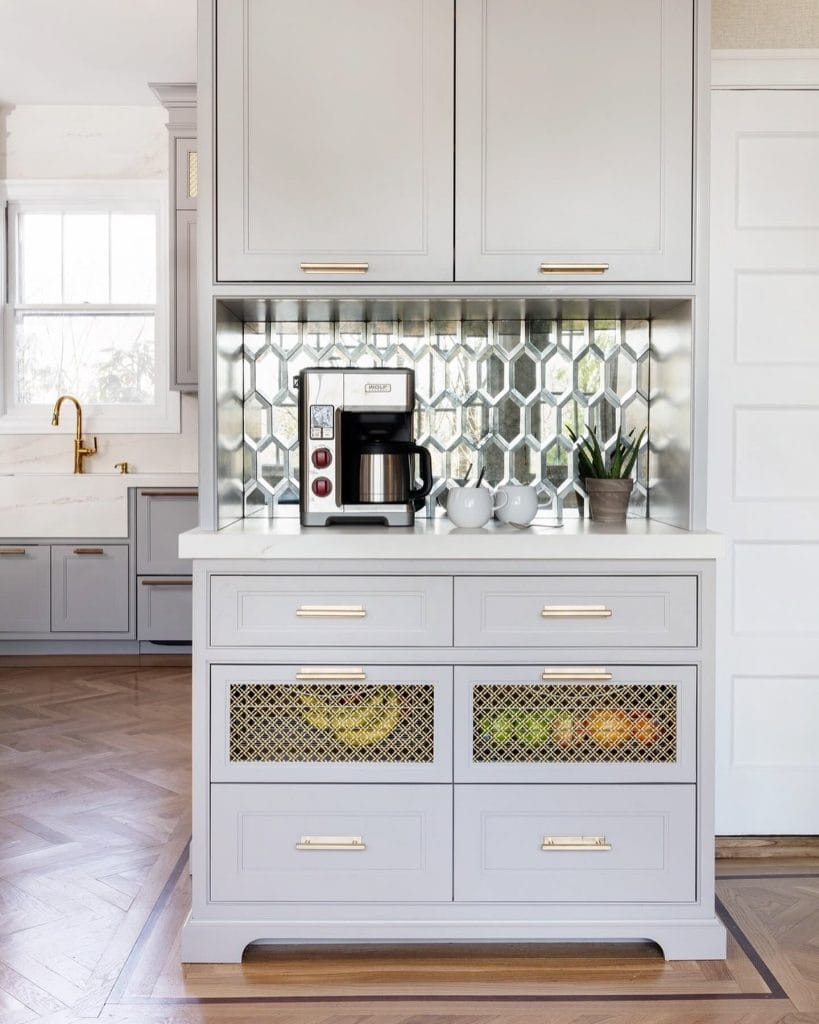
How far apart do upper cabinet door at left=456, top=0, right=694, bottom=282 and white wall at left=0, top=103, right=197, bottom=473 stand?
3669mm

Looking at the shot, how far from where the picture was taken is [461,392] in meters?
2.60

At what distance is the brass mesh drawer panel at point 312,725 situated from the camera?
2.09 meters

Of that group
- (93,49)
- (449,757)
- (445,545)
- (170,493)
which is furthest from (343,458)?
(93,49)

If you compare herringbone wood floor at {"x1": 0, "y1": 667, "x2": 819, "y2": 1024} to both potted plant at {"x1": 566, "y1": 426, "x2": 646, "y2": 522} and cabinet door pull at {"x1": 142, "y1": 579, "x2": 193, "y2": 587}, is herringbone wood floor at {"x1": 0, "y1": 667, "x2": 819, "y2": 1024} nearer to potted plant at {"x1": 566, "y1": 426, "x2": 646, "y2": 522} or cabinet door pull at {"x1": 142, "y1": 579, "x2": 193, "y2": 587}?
potted plant at {"x1": 566, "y1": 426, "x2": 646, "y2": 522}

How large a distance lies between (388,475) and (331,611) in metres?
0.42

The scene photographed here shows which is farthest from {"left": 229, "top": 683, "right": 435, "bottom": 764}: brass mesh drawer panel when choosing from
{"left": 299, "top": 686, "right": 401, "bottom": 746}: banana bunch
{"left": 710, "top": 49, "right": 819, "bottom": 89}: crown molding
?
{"left": 710, "top": 49, "right": 819, "bottom": 89}: crown molding

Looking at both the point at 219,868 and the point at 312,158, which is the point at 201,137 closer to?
the point at 312,158

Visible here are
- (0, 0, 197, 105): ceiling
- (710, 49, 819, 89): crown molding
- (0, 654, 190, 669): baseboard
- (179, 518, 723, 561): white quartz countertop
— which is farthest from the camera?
(0, 654, 190, 669): baseboard

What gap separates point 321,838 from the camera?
2.08 metres

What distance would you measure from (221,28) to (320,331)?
786mm

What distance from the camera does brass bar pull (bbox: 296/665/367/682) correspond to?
207 cm

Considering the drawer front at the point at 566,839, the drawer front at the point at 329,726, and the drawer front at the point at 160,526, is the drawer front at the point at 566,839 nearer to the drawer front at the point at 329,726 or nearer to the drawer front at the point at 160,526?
the drawer front at the point at 329,726

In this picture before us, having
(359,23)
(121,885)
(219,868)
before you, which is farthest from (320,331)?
(121,885)

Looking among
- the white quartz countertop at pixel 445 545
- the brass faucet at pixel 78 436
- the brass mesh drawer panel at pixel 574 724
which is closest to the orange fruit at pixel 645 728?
the brass mesh drawer panel at pixel 574 724
